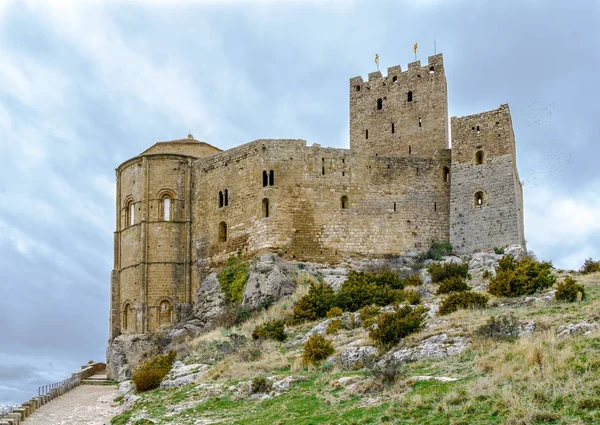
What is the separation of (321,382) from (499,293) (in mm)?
7416


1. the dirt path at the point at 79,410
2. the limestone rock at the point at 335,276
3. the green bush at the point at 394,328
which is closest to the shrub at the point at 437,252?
the limestone rock at the point at 335,276

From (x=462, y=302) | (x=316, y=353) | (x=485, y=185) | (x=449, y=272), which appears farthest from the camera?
(x=485, y=185)

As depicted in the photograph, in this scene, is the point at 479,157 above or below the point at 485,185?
above

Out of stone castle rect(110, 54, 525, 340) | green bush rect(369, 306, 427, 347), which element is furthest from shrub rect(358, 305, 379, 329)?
stone castle rect(110, 54, 525, 340)

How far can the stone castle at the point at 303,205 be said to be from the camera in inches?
1136

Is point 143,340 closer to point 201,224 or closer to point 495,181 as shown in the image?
point 201,224

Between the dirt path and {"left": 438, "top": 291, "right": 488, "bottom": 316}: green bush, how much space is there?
29.0ft

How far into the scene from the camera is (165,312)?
102ft

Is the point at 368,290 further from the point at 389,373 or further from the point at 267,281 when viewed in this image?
the point at 389,373

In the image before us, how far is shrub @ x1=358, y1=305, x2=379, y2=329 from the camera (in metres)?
18.8

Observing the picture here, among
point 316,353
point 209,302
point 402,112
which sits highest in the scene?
point 402,112

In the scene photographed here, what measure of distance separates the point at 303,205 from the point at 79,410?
11851mm

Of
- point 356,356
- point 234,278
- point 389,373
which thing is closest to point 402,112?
point 234,278

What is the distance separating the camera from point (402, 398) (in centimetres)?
1159
